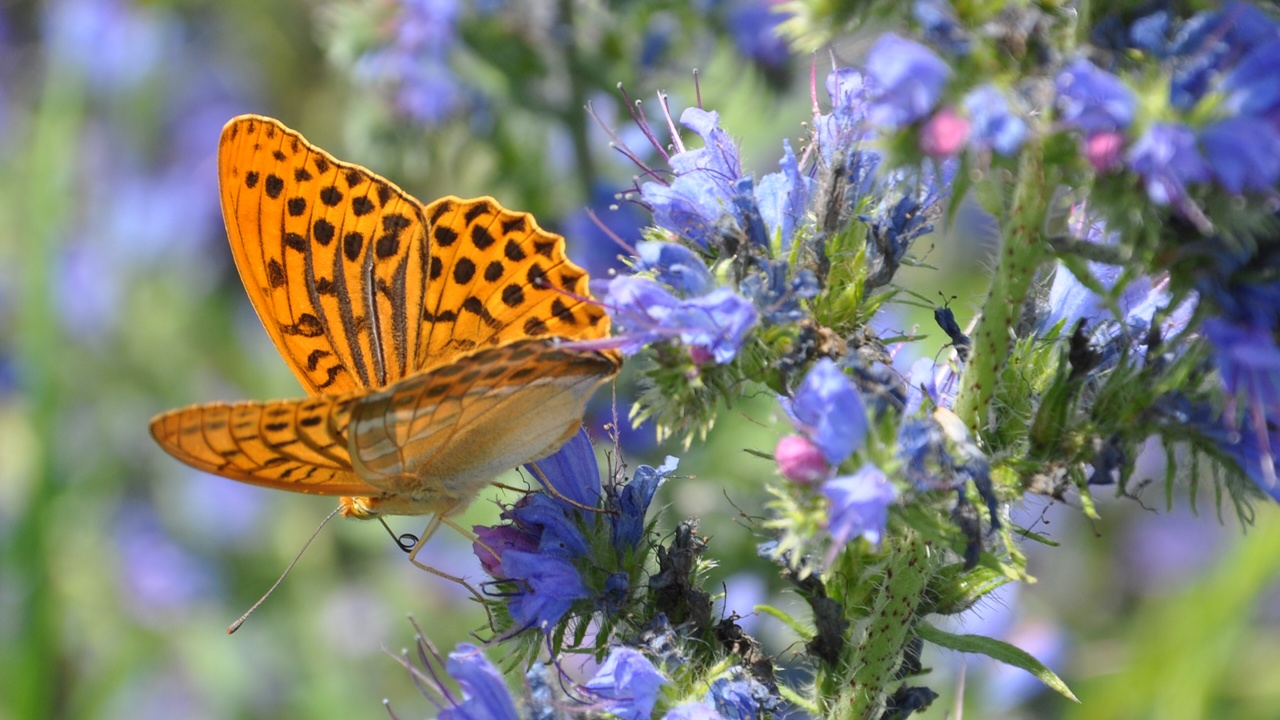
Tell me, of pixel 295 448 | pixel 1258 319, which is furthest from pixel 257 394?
pixel 1258 319

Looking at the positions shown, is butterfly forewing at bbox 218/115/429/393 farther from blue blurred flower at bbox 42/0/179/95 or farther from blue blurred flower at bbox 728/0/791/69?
blue blurred flower at bbox 42/0/179/95

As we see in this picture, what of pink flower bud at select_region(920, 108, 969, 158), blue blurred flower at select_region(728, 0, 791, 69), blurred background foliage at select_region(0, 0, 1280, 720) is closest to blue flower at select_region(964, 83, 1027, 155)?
pink flower bud at select_region(920, 108, 969, 158)

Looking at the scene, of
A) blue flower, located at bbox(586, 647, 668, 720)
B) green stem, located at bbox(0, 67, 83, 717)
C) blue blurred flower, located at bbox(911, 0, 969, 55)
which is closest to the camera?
blue blurred flower, located at bbox(911, 0, 969, 55)

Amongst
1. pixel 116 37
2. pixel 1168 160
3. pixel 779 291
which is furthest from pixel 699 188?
pixel 116 37

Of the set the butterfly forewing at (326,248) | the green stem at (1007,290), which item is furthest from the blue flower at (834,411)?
the butterfly forewing at (326,248)

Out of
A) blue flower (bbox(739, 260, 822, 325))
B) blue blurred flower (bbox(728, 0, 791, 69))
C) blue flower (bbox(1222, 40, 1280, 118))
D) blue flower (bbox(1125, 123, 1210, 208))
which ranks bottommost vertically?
blue flower (bbox(739, 260, 822, 325))

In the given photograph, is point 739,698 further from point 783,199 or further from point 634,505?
point 783,199
